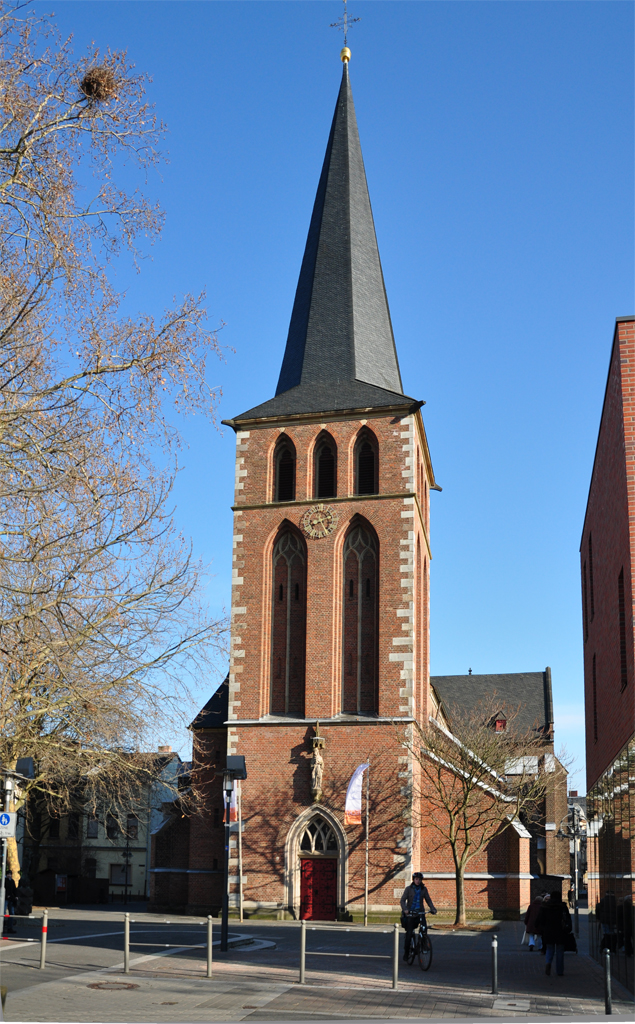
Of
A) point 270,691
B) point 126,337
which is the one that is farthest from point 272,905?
point 126,337

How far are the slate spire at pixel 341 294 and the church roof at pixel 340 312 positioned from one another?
0.04m

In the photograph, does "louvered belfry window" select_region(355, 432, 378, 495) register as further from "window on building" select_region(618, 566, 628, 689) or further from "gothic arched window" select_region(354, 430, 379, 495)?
"window on building" select_region(618, 566, 628, 689)

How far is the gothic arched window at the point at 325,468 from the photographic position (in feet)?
112

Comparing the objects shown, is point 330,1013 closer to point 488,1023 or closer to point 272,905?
point 488,1023

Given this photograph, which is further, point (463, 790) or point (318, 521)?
point (318, 521)

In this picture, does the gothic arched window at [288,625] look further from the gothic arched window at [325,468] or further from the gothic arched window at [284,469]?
the gothic arched window at [325,468]

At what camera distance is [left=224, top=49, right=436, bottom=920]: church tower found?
30.4 m

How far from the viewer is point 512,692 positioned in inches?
2653

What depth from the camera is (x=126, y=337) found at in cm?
1027

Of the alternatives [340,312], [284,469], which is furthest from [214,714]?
Answer: [340,312]

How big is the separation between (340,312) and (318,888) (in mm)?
19800

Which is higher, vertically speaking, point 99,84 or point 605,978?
point 99,84

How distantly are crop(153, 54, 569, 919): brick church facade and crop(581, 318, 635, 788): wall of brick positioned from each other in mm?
8419

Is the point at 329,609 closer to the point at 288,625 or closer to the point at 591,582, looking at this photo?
the point at 288,625
